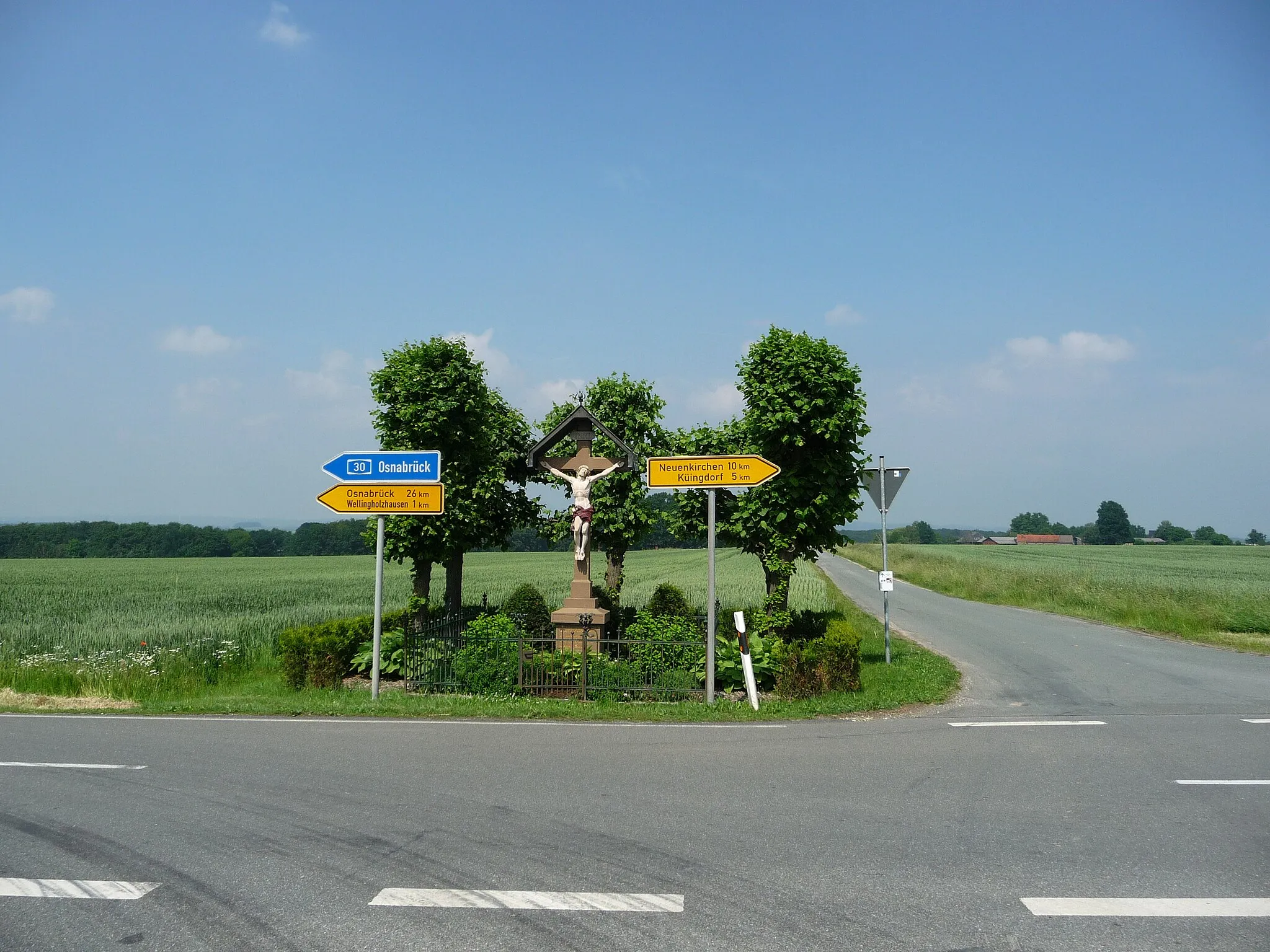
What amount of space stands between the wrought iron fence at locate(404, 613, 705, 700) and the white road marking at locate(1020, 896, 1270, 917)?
723cm

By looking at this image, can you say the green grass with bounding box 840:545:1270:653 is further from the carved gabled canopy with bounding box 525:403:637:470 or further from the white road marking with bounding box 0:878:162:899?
the white road marking with bounding box 0:878:162:899

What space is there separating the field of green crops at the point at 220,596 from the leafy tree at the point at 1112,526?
104012 mm

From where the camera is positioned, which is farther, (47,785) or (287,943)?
(47,785)

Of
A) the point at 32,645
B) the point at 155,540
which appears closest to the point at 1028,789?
the point at 32,645

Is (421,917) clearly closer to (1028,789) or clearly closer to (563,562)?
(1028,789)

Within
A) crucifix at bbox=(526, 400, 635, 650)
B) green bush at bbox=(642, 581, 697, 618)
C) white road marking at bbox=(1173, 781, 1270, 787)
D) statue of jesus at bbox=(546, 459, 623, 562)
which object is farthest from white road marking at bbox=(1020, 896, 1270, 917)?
green bush at bbox=(642, 581, 697, 618)

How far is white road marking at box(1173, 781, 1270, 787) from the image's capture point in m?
6.68

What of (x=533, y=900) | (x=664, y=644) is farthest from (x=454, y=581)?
(x=533, y=900)

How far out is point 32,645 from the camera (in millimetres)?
18000

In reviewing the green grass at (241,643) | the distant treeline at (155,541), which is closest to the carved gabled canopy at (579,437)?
the green grass at (241,643)

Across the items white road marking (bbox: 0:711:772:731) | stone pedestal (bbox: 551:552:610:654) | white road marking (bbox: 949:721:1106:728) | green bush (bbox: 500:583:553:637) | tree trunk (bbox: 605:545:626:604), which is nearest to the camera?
white road marking (bbox: 949:721:1106:728)

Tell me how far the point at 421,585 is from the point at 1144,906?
13254 mm

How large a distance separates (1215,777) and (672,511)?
433 inches

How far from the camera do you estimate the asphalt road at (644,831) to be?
4.04m
